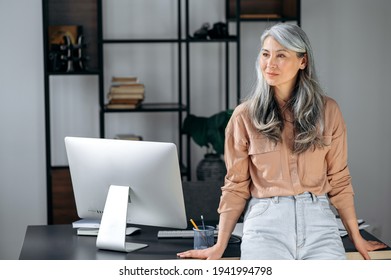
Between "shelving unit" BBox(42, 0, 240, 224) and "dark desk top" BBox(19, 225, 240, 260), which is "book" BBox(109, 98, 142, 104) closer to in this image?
"shelving unit" BBox(42, 0, 240, 224)

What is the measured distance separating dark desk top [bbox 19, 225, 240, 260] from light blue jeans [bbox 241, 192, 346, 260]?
18 centimetres

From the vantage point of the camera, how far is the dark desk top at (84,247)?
7.95 feet

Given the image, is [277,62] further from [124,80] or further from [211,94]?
[211,94]

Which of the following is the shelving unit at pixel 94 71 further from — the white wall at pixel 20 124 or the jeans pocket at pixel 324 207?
the jeans pocket at pixel 324 207

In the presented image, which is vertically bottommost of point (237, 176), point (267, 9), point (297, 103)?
point (237, 176)

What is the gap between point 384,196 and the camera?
509 cm

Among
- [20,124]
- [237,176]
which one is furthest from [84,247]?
[20,124]

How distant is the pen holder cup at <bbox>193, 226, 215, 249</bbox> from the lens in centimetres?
245

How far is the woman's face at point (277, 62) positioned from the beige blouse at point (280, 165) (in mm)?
118

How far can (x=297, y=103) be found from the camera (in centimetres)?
242

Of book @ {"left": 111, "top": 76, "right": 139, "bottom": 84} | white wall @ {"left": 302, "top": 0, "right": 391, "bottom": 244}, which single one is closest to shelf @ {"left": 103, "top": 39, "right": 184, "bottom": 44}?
book @ {"left": 111, "top": 76, "right": 139, "bottom": 84}

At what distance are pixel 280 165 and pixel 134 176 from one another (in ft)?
1.66

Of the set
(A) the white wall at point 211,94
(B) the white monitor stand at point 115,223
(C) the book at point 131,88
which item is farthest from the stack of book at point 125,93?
(B) the white monitor stand at point 115,223

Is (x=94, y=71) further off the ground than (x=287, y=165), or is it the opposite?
(x=94, y=71)
